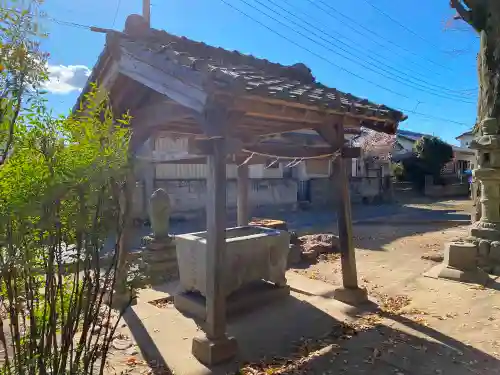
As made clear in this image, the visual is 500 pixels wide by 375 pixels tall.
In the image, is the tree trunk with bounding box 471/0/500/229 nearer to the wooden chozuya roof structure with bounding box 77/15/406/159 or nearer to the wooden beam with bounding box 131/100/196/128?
→ the wooden chozuya roof structure with bounding box 77/15/406/159

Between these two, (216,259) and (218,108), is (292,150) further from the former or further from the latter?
(216,259)

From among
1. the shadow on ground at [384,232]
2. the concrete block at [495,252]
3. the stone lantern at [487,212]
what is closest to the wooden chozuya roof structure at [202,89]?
the stone lantern at [487,212]

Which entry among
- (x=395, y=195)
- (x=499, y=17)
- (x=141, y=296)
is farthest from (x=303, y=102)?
(x=395, y=195)

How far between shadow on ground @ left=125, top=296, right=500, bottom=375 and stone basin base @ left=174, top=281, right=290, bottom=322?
0.17m

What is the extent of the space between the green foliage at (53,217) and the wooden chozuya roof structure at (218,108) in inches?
16.5

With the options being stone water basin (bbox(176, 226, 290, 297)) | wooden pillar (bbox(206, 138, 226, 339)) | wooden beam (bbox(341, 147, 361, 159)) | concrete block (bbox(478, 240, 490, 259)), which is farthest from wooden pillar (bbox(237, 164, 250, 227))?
concrete block (bbox(478, 240, 490, 259))

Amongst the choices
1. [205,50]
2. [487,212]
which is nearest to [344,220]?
[205,50]

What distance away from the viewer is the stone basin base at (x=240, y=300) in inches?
190

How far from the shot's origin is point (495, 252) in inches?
278

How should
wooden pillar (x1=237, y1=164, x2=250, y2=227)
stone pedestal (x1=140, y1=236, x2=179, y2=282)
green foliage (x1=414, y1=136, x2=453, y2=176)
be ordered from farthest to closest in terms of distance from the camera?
green foliage (x1=414, y1=136, x2=453, y2=176) → wooden pillar (x1=237, y1=164, x2=250, y2=227) → stone pedestal (x1=140, y1=236, x2=179, y2=282)

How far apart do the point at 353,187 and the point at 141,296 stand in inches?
741

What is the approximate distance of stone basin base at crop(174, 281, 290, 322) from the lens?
15.9 ft

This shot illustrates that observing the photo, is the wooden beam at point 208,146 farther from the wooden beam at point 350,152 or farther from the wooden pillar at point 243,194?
the wooden pillar at point 243,194

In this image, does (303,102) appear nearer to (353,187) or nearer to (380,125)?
(380,125)
